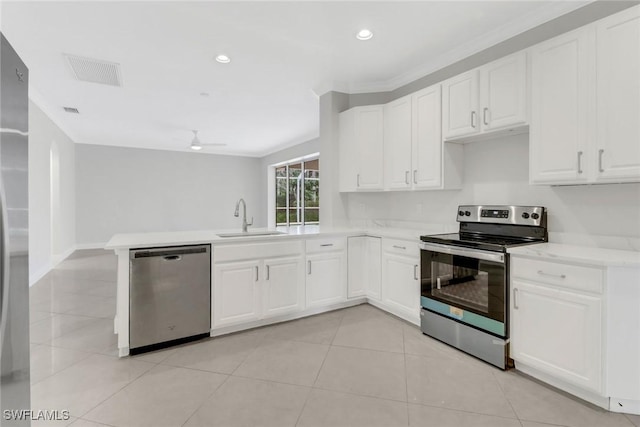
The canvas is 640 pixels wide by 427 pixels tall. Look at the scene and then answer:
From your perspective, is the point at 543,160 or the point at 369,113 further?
the point at 369,113

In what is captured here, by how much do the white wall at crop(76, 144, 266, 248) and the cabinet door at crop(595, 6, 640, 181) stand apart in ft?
28.2

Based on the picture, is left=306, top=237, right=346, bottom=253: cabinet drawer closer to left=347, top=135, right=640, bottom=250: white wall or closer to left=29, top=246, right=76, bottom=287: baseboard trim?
left=347, top=135, right=640, bottom=250: white wall

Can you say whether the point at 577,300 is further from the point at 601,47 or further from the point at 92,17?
the point at 92,17

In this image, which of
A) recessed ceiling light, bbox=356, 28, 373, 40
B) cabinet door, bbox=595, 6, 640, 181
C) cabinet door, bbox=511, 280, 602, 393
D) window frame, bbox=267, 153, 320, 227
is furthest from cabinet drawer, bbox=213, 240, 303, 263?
window frame, bbox=267, 153, 320, 227

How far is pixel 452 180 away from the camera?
3.19 m

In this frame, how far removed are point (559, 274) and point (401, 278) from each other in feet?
4.64

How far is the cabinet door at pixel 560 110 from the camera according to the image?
7.04 ft

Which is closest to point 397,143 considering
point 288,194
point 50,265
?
point 288,194

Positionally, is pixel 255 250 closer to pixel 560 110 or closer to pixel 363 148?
pixel 363 148

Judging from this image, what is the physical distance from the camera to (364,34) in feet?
9.52

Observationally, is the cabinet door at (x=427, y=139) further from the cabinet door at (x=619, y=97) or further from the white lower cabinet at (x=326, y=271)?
the cabinet door at (x=619, y=97)

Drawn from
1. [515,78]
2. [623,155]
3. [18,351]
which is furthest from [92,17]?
[623,155]

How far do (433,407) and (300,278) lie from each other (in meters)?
1.71

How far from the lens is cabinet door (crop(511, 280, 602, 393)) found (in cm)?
188
